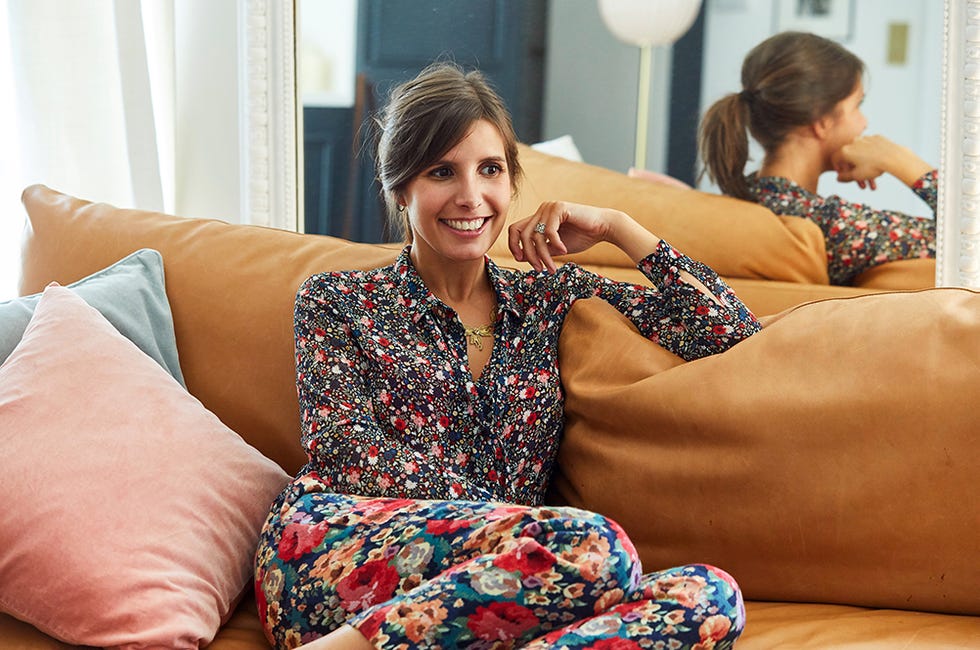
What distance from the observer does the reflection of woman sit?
2096 mm

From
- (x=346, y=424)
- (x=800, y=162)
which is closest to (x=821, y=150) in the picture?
(x=800, y=162)

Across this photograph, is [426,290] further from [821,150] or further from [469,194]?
[821,150]

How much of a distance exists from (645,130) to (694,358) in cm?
74

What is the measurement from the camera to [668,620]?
46.3 inches

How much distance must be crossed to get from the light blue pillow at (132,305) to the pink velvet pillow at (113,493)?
5cm

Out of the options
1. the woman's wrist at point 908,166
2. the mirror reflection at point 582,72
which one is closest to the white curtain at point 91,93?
the mirror reflection at point 582,72

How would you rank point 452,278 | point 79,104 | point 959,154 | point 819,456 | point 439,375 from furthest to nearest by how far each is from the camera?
1. point 79,104
2. point 959,154
3. point 452,278
4. point 439,375
5. point 819,456

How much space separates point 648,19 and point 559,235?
66 cm

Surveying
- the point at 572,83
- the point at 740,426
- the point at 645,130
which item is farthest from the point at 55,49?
the point at 740,426

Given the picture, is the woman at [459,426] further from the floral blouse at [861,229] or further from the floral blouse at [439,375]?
the floral blouse at [861,229]

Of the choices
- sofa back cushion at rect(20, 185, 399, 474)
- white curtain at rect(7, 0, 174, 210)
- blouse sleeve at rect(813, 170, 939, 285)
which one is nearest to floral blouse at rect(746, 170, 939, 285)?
blouse sleeve at rect(813, 170, 939, 285)

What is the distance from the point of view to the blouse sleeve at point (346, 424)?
1.52 metres

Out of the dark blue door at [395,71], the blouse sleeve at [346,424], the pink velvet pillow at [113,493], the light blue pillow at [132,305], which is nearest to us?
the pink velvet pillow at [113,493]

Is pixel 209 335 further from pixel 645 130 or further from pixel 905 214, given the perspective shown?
pixel 905 214
